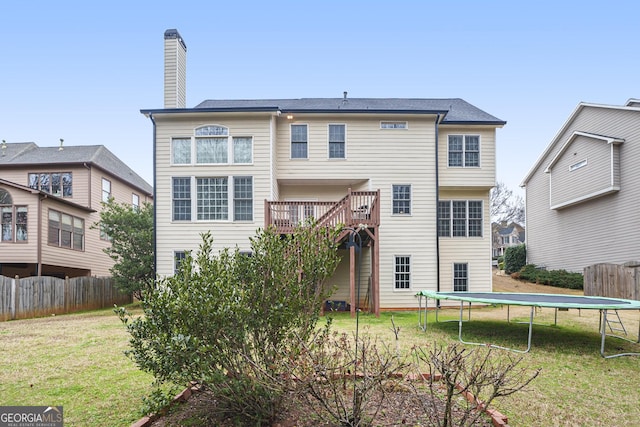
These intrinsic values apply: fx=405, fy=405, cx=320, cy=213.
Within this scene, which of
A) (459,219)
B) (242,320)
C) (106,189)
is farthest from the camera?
(106,189)

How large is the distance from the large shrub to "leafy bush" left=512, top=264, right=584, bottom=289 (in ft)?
66.4

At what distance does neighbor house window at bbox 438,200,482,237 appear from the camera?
640 inches

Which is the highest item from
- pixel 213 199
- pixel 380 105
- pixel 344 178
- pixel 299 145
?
pixel 380 105

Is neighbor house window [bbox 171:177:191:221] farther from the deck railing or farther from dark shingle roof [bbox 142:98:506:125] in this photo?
the deck railing

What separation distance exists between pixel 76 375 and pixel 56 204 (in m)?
15.2

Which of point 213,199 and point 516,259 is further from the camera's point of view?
point 516,259

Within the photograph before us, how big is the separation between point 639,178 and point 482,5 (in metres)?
9.57

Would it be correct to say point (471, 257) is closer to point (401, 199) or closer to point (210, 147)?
point (401, 199)

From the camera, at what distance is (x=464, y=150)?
1612cm

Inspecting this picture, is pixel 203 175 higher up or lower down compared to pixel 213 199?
higher up

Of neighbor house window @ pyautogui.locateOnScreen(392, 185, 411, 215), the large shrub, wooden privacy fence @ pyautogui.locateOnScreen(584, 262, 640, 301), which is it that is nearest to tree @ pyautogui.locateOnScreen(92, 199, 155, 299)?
neighbor house window @ pyautogui.locateOnScreen(392, 185, 411, 215)

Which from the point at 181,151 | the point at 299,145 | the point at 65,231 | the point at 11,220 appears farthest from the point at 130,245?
the point at 299,145

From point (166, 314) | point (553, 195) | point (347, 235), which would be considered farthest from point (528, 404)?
point (553, 195)

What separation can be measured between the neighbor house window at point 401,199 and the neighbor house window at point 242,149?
5.64 m
